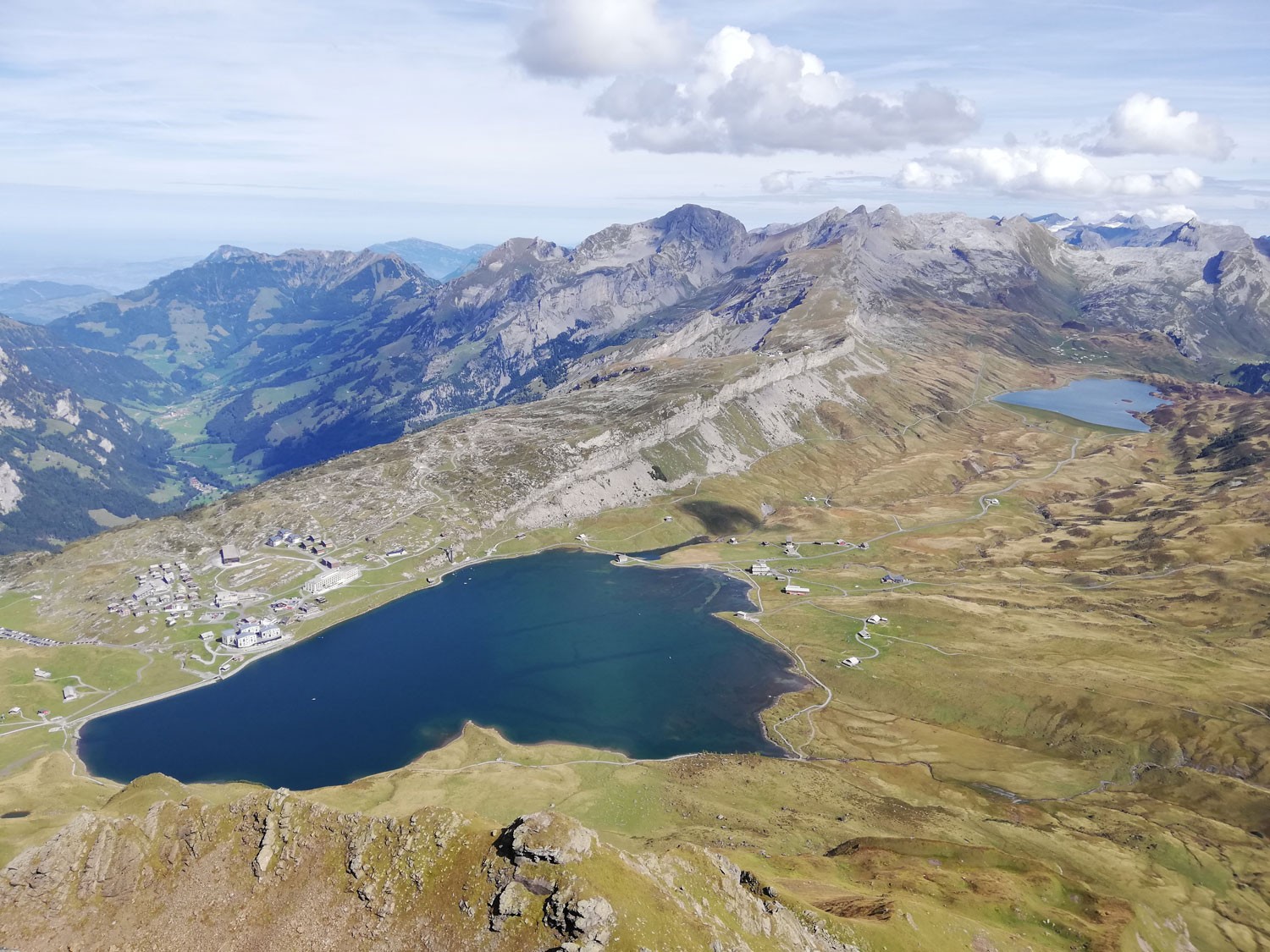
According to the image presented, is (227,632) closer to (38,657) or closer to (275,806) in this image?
(38,657)

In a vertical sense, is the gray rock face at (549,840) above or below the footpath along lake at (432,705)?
above

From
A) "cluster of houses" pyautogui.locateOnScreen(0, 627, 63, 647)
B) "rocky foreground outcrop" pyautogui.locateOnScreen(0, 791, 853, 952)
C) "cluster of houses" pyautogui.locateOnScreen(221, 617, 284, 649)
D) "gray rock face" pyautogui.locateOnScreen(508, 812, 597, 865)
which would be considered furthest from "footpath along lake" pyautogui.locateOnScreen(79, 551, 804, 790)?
"gray rock face" pyautogui.locateOnScreen(508, 812, 597, 865)

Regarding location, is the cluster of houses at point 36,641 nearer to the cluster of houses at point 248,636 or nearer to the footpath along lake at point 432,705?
the cluster of houses at point 248,636

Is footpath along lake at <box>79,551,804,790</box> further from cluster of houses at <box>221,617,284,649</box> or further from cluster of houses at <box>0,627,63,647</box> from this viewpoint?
cluster of houses at <box>0,627,63,647</box>

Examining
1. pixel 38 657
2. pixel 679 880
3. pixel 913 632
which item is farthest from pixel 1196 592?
pixel 38 657

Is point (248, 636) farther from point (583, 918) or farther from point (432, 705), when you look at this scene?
point (583, 918)

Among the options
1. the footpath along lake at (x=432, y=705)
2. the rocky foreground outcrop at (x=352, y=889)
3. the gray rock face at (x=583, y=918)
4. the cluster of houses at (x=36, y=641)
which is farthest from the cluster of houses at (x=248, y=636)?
the gray rock face at (x=583, y=918)
